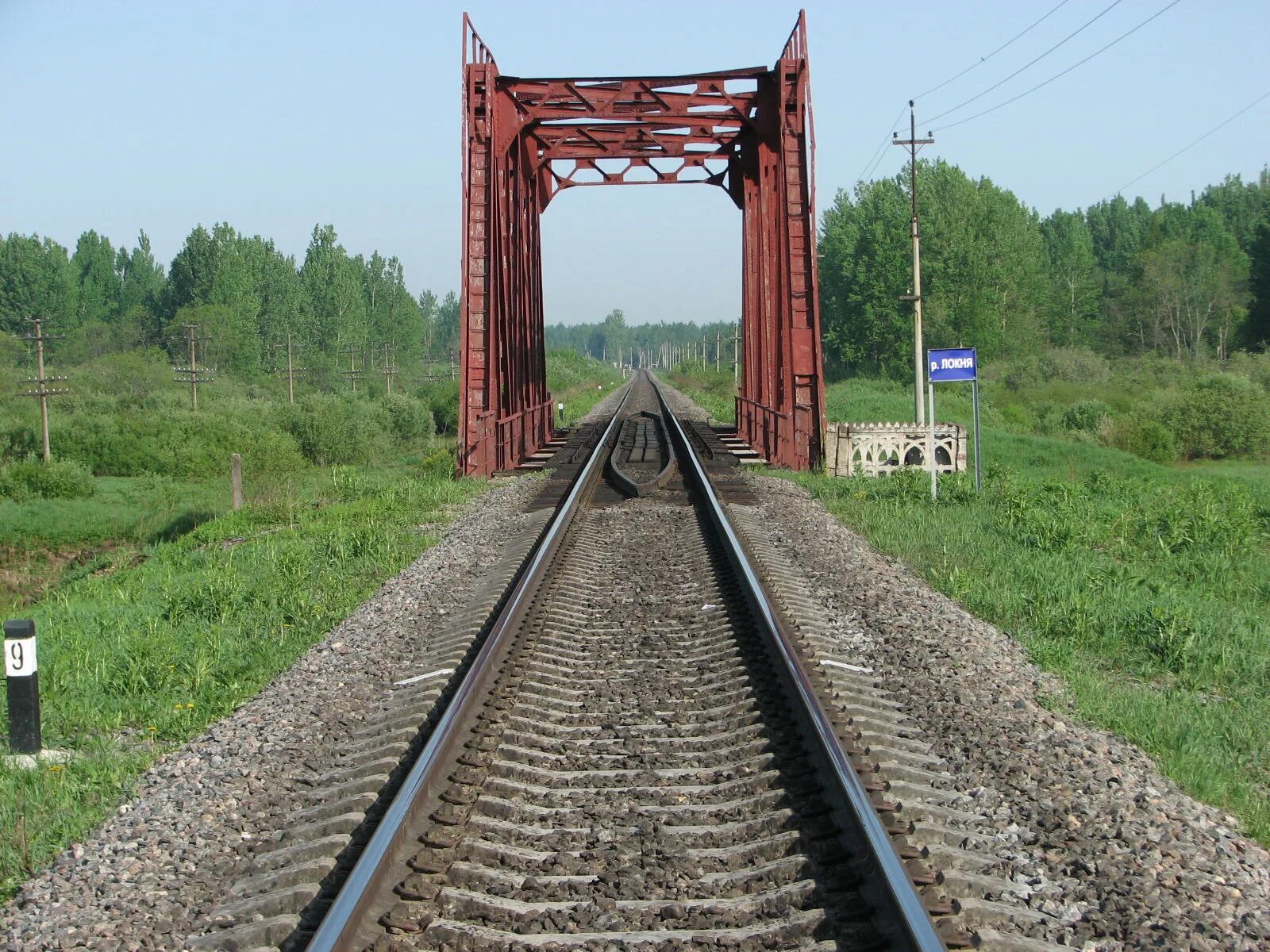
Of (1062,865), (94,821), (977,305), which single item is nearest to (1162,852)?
(1062,865)

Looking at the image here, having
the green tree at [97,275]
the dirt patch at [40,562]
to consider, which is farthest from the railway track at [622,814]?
the green tree at [97,275]

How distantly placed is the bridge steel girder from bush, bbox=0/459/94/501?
16537 millimetres

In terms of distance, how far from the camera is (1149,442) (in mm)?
34250

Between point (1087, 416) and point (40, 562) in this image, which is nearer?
point (40, 562)

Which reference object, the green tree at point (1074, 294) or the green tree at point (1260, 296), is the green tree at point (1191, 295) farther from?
the green tree at point (1260, 296)

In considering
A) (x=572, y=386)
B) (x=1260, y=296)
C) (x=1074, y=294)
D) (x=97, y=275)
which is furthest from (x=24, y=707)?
(x=97, y=275)

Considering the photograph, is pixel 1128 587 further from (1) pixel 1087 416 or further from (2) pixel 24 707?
(1) pixel 1087 416

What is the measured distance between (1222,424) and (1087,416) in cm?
456

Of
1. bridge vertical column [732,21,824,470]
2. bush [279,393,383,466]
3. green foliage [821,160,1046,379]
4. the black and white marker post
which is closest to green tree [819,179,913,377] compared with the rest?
green foliage [821,160,1046,379]

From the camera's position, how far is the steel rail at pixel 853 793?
10.4 ft

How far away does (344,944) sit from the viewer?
3.23 m

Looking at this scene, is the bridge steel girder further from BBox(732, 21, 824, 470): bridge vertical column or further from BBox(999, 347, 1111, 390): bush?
BBox(999, 347, 1111, 390): bush

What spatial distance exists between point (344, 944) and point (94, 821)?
1.98m

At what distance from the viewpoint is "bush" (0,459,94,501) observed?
113ft
